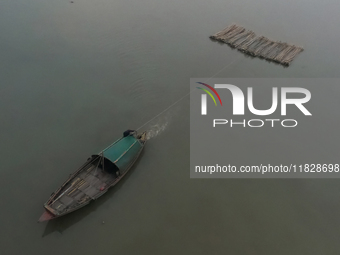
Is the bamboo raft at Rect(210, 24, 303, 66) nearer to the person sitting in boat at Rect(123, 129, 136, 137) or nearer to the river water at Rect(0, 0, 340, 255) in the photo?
the river water at Rect(0, 0, 340, 255)

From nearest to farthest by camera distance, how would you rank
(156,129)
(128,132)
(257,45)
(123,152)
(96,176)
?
1. (96,176)
2. (123,152)
3. (128,132)
4. (156,129)
5. (257,45)

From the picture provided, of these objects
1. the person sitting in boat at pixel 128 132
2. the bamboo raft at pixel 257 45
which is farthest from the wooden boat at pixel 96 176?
the bamboo raft at pixel 257 45

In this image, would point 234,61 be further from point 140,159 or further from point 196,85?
point 140,159

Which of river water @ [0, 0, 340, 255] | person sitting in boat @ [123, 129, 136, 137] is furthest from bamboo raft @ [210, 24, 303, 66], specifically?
person sitting in boat @ [123, 129, 136, 137]

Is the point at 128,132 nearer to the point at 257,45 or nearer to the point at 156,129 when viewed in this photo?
the point at 156,129

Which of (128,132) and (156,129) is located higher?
(156,129)

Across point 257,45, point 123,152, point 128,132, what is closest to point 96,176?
point 123,152

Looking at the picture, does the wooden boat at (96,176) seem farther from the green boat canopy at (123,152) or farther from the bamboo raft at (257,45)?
the bamboo raft at (257,45)
